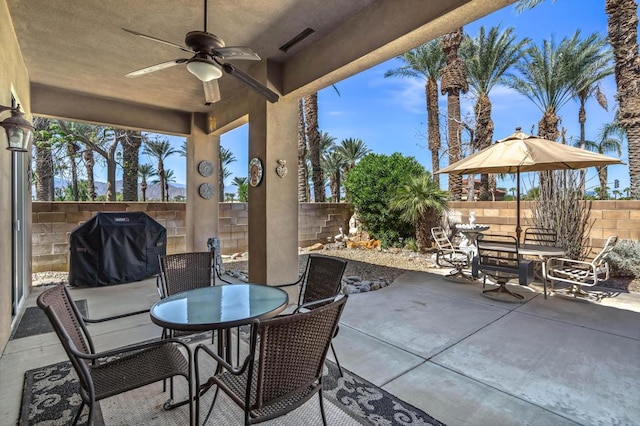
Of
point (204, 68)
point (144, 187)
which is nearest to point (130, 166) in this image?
point (144, 187)

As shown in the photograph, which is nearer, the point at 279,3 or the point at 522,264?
the point at 279,3

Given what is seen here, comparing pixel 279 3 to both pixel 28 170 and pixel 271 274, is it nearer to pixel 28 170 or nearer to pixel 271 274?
pixel 271 274

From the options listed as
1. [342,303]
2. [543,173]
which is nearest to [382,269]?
[543,173]

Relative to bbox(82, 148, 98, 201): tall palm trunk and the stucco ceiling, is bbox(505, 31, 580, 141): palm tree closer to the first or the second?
the stucco ceiling

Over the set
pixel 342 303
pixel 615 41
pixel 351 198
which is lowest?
pixel 342 303

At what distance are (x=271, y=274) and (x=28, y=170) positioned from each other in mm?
3965

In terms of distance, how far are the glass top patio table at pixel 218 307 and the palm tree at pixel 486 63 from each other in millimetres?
12386

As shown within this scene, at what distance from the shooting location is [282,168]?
4.27 m

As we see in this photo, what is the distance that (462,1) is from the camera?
244cm

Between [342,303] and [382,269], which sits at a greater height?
[342,303]

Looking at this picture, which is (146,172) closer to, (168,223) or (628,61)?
(168,223)

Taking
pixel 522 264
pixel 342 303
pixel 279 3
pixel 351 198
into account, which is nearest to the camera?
pixel 342 303

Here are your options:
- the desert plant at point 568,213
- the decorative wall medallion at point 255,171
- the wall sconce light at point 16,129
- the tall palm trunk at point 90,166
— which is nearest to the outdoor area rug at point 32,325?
the wall sconce light at point 16,129

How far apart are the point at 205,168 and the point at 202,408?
18.1 feet
